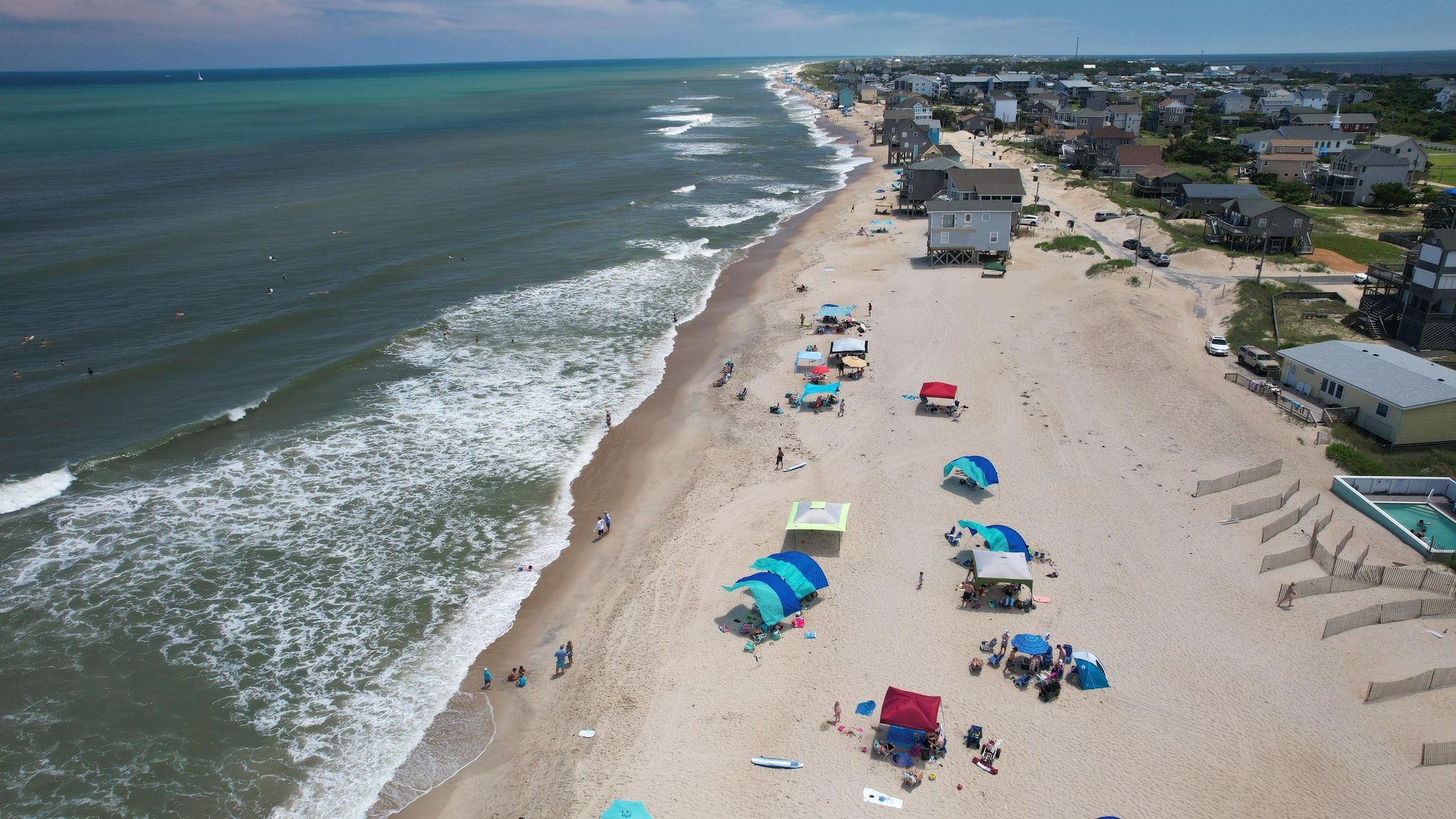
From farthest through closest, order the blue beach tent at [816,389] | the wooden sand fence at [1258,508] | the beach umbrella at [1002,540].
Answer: the blue beach tent at [816,389]
the wooden sand fence at [1258,508]
the beach umbrella at [1002,540]

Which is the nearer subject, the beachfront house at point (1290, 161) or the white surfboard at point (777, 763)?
the white surfboard at point (777, 763)

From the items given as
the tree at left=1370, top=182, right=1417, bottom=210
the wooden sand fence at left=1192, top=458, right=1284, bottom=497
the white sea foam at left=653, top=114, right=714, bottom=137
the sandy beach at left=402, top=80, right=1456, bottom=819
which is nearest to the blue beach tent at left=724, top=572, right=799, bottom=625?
the sandy beach at left=402, top=80, right=1456, bottom=819

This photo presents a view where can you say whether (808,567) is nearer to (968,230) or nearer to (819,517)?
(819,517)

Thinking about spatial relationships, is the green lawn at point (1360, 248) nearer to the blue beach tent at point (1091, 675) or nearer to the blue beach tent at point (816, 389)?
the blue beach tent at point (816, 389)

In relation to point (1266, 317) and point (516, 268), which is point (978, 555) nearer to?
point (1266, 317)

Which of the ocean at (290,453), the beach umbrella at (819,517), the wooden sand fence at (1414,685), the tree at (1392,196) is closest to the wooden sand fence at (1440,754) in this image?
the wooden sand fence at (1414,685)

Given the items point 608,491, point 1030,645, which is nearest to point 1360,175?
point 1030,645
